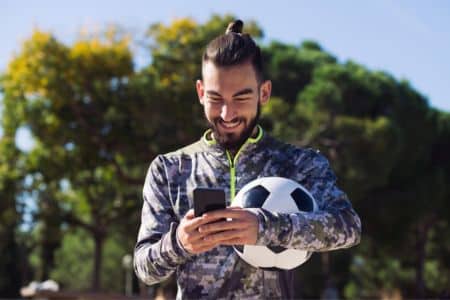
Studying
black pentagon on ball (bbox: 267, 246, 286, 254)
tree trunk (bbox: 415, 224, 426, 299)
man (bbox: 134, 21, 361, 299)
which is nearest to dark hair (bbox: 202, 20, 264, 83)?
man (bbox: 134, 21, 361, 299)

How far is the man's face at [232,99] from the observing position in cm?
292

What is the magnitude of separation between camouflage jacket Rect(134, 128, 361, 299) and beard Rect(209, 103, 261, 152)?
3cm

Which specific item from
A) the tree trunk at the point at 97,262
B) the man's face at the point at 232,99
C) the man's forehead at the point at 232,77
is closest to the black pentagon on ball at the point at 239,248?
the man's face at the point at 232,99

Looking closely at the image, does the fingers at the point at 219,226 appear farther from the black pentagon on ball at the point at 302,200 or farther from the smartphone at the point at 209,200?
the black pentagon on ball at the point at 302,200

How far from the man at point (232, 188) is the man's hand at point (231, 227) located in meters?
0.05

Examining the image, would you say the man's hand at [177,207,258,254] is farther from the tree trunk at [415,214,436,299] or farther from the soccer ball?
the tree trunk at [415,214,436,299]

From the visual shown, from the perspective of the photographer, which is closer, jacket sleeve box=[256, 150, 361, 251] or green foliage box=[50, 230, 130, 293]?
jacket sleeve box=[256, 150, 361, 251]

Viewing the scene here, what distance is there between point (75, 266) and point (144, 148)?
1894cm

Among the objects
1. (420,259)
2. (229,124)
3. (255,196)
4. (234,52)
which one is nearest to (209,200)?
(255,196)

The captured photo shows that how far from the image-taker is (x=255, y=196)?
279 centimetres

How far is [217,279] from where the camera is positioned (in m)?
2.89

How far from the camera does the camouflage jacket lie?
105 inches

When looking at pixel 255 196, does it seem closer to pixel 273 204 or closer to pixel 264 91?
pixel 273 204

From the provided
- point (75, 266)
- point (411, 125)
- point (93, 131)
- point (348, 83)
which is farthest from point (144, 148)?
point (75, 266)
